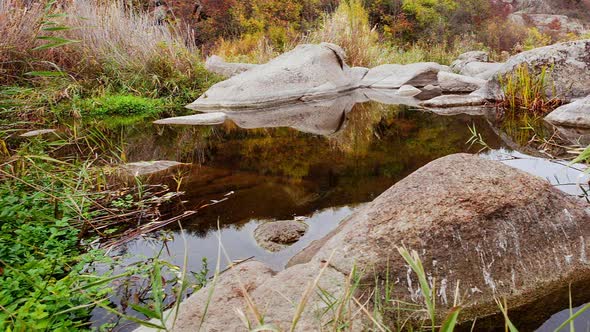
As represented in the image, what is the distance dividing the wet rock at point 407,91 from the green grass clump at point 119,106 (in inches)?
206

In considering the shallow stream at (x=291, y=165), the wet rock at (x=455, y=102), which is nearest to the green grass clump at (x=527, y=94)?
the shallow stream at (x=291, y=165)

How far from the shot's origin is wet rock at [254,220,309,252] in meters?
2.39

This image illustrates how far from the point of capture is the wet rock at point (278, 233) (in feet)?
7.85

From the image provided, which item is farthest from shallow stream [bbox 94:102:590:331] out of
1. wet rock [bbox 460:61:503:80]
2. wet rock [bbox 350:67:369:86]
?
wet rock [bbox 460:61:503:80]

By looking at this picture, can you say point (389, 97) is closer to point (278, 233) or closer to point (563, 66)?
point (563, 66)

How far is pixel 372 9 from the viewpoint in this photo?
22.2 m

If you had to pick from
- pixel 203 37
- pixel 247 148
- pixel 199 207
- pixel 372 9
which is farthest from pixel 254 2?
pixel 199 207

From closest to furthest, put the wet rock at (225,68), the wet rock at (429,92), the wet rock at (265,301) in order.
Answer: the wet rock at (265,301)
the wet rock at (429,92)
the wet rock at (225,68)

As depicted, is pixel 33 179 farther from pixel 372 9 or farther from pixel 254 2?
pixel 372 9

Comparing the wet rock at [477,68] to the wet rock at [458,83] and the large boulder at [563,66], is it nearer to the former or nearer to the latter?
the wet rock at [458,83]

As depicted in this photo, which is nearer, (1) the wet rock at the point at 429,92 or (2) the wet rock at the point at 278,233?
(2) the wet rock at the point at 278,233

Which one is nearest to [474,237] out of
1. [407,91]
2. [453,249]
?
[453,249]

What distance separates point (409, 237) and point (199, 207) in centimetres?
158

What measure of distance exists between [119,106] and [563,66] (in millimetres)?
6872
